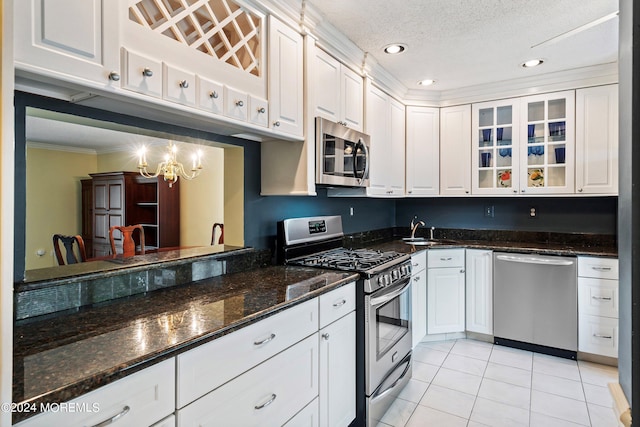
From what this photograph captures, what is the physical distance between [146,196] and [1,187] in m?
5.62

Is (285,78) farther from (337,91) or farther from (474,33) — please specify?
(474,33)

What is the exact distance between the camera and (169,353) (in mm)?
1005

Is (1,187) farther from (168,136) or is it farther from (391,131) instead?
(391,131)

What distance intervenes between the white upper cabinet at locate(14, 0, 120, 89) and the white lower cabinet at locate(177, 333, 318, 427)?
42.6 inches

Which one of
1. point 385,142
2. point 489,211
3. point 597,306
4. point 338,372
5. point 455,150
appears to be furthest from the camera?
point 489,211

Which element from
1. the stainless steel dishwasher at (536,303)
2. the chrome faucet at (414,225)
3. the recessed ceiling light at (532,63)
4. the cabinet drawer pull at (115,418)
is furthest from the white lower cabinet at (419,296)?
the cabinet drawer pull at (115,418)

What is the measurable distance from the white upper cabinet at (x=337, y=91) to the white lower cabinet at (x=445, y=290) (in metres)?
1.51

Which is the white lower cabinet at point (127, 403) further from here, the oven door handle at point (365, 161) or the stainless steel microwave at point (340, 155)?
the oven door handle at point (365, 161)

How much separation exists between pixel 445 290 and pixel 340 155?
5.94ft

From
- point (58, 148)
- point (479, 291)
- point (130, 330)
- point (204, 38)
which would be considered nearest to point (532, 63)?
point (479, 291)

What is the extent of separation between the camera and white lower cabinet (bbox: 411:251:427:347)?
306cm

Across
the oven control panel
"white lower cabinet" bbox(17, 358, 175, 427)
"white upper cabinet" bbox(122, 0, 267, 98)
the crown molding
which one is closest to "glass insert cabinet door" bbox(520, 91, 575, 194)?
the oven control panel

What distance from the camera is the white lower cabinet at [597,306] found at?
Result: 280 cm

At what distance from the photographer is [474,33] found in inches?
95.3
